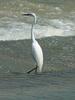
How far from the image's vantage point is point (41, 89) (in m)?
10.2

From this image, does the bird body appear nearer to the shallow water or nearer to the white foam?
the shallow water

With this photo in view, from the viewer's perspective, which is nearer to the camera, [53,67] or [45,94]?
[45,94]

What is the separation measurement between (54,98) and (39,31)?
6915 millimetres

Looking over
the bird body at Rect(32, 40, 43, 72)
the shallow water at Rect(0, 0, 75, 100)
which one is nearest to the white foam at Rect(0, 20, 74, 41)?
the shallow water at Rect(0, 0, 75, 100)

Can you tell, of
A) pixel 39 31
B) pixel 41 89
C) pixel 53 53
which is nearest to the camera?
pixel 41 89

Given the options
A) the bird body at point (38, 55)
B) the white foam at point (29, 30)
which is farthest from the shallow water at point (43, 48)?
the bird body at point (38, 55)

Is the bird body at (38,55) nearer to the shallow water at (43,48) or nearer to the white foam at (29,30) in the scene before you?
the shallow water at (43,48)

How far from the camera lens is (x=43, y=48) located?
14688 mm

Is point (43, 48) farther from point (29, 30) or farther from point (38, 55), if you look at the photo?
point (38, 55)

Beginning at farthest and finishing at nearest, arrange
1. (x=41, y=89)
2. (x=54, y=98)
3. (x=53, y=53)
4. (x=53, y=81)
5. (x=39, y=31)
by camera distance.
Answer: (x=39, y=31)
(x=53, y=53)
(x=53, y=81)
(x=41, y=89)
(x=54, y=98)

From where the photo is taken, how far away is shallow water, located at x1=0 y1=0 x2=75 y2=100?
10.1 m

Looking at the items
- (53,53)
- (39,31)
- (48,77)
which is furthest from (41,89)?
(39,31)

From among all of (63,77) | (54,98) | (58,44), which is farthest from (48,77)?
(58,44)

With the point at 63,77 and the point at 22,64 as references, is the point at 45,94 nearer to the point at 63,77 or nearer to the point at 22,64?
the point at 63,77
